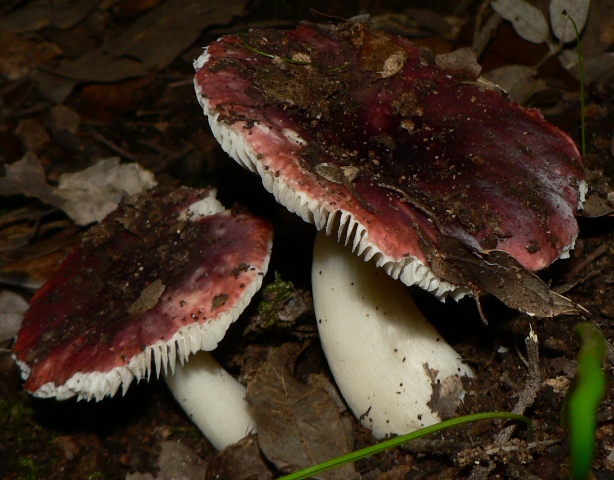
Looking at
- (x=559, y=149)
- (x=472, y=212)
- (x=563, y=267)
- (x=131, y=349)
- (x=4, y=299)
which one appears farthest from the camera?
(x=4, y=299)

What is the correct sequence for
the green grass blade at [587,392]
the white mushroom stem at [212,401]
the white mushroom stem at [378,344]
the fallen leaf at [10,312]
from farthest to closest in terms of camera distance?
the fallen leaf at [10,312] < the white mushroom stem at [212,401] < the white mushroom stem at [378,344] < the green grass blade at [587,392]

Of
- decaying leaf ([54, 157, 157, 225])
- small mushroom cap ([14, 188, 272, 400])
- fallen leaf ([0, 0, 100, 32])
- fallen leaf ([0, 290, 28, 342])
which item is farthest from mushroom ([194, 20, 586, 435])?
fallen leaf ([0, 0, 100, 32])

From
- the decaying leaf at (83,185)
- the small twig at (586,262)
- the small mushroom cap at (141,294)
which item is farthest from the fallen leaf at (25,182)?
the small twig at (586,262)

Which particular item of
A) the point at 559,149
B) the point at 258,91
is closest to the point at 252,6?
the point at 258,91

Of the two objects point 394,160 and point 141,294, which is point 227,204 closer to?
point 141,294

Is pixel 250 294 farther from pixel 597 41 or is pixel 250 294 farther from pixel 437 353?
pixel 597 41

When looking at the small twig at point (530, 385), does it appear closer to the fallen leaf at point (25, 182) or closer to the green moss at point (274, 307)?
the green moss at point (274, 307)
